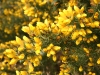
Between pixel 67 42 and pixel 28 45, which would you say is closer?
pixel 28 45

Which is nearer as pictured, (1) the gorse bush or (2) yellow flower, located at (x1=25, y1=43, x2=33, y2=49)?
(1) the gorse bush

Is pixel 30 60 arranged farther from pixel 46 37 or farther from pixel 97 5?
pixel 97 5

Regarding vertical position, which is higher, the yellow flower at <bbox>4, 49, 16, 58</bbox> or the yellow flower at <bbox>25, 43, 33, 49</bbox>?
the yellow flower at <bbox>25, 43, 33, 49</bbox>

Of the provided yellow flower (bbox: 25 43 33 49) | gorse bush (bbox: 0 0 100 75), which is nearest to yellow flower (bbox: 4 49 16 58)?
gorse bush (bbox: 0 0 100 75)

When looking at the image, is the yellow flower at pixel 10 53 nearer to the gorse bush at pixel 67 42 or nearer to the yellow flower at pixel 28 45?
the gorse bush at pixel 67 42

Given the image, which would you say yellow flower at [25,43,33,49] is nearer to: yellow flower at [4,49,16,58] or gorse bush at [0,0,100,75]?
gorse bush at [0,0,100,75]

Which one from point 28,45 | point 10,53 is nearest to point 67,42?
point 28,45

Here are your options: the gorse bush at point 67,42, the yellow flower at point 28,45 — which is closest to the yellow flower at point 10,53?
the gorse bush at point 67,42

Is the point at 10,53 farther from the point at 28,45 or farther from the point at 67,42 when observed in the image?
the point at 67,42

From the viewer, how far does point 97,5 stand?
3115 mm

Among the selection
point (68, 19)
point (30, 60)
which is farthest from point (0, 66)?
point (68, 19)

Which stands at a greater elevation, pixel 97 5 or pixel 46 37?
pixel 97 5

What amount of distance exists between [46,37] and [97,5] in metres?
0.69

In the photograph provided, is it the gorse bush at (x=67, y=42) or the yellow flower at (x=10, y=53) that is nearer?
the gorse bush at (x=67, y=42)
